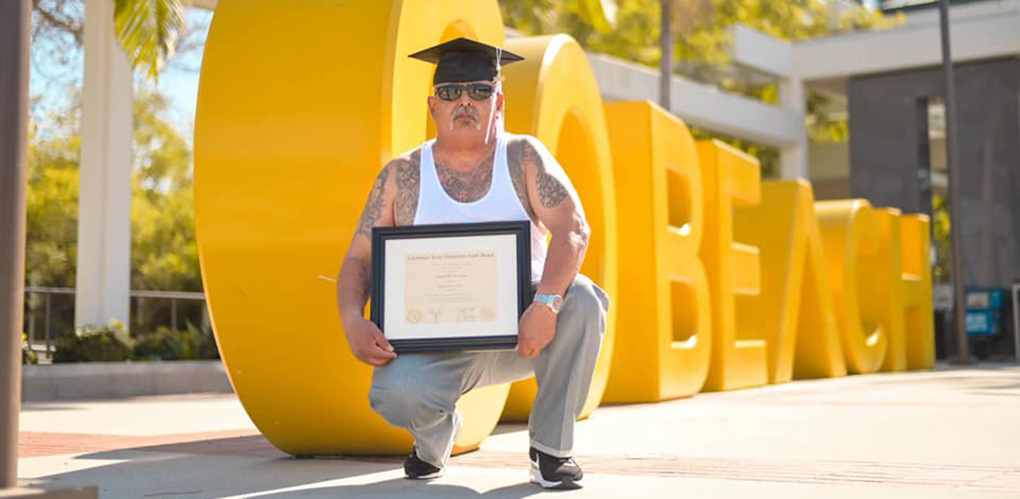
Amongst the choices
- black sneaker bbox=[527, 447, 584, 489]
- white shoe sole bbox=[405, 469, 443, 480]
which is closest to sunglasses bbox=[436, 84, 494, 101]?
black sneaker bbox=[527, 447, 584, 489]

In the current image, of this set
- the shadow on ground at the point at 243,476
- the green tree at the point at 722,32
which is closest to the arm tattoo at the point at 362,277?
the shadow on ground at the point at 243,476

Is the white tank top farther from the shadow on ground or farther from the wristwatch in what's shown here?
the shadow on ground

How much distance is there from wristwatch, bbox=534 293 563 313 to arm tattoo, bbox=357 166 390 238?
817 millimetres

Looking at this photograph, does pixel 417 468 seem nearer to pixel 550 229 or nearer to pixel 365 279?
pixel 365 279

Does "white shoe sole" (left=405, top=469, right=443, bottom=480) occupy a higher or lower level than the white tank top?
lower

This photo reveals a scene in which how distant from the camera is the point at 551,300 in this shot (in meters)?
4.34

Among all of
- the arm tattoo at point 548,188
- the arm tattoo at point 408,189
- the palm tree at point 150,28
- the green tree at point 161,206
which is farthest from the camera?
the green tree at point 161,206

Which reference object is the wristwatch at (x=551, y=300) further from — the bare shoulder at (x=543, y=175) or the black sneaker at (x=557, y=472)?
the black sneaker at (x=557, y=472)

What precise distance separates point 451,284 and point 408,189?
1.67ft

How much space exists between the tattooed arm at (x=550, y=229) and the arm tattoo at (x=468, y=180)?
4.1 inches

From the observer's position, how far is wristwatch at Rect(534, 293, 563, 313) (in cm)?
433

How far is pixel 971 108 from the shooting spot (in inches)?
1201

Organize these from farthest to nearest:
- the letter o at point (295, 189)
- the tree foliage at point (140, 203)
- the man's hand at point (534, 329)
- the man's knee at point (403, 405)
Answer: the tree foliage at point (140, 203), the letter o at point (295, 189), the man's knee at point (403, 405), the man's hand at point (534, 329)

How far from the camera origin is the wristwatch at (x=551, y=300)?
433 cm
